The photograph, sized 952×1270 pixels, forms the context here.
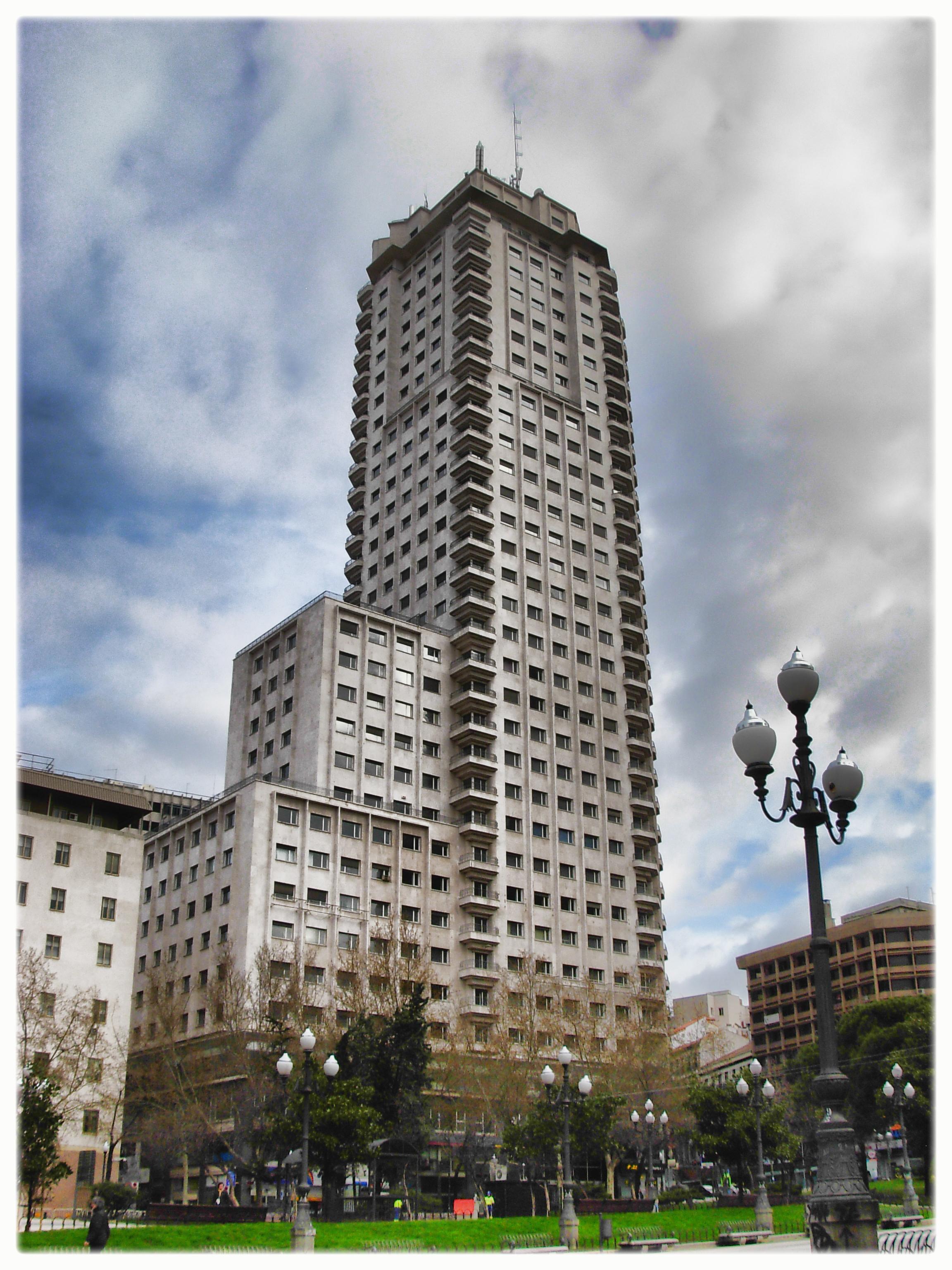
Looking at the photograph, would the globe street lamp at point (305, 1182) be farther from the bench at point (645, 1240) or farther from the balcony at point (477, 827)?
the balcony at point (477, 827)

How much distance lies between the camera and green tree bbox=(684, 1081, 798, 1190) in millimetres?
47375

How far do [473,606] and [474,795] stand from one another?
15661mm

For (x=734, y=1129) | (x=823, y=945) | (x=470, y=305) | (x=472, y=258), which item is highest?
(x=472, y=258)

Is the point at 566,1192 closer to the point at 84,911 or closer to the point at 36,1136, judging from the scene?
the point at 36,1136

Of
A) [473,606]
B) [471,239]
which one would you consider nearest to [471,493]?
[473,606]

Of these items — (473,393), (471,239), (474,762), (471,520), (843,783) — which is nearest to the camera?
(843,783)

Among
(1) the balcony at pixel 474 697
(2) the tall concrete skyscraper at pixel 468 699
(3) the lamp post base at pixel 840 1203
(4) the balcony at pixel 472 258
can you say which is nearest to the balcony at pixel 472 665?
(2) the tall concrete skyscraper at pixel 468 699

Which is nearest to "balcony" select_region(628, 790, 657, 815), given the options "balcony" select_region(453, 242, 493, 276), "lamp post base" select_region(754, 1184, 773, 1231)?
"balcony" select_region(453, 242, 493, 276)

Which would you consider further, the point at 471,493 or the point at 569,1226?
the point at 471,493

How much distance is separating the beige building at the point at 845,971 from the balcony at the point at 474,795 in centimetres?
5252

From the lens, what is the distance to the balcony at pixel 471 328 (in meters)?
97.6

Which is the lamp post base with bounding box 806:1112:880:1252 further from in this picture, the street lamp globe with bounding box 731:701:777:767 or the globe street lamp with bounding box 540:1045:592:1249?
the globe street lamp with bounding box 540:1045:592:1249

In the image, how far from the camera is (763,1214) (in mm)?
35469
